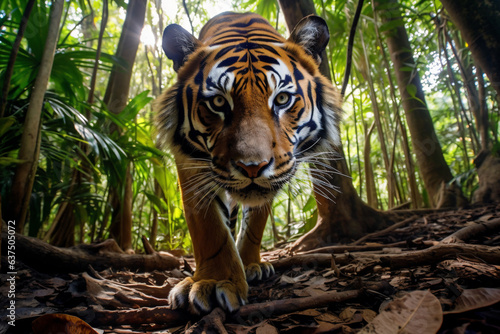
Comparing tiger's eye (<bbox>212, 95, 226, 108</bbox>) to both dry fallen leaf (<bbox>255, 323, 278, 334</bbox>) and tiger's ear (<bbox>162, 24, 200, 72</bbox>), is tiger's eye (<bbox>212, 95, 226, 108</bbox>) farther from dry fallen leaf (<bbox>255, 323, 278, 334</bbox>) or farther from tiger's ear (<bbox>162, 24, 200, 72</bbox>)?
dry fallen leaf (<bbox>255, 323, 278, 334</bbox>)

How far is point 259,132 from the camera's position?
1542mm

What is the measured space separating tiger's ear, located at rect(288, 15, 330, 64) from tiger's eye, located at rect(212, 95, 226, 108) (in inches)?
31.8

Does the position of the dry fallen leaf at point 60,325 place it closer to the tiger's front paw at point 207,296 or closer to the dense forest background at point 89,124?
the tiger's front paw at point 207,296

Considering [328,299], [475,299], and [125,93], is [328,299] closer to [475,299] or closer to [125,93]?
[475,299]

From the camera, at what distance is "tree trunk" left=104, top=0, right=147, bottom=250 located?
3.36m

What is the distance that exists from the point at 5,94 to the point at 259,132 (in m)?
1.47

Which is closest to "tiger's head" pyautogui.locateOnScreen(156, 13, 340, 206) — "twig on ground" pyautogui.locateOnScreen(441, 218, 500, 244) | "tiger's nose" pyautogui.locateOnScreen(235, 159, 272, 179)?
"tiger's nose" pyautogui.locateOnScreen(235, 159, 272, 179)

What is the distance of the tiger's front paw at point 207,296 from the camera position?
4.50 ft

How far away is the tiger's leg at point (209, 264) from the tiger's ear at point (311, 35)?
1.23 meters

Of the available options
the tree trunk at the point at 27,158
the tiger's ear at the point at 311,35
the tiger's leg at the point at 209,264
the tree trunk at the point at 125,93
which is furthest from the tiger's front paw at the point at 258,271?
the tree trunk at the point at 125,93

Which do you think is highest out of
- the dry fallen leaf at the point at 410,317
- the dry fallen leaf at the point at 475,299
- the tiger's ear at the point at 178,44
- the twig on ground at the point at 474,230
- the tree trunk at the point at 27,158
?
the tiger's ear at the point at 178,44

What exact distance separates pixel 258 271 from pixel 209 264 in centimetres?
44

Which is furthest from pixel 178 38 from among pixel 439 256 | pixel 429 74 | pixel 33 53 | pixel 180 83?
pixel 429 74

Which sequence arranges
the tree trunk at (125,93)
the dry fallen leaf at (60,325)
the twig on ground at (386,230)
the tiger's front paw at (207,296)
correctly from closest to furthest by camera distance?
the dry fallen leaf at (60,325) < the tiger's front paw at (207,296) < the twig on ground at (386,230) < the tree trunk at (125,93)
